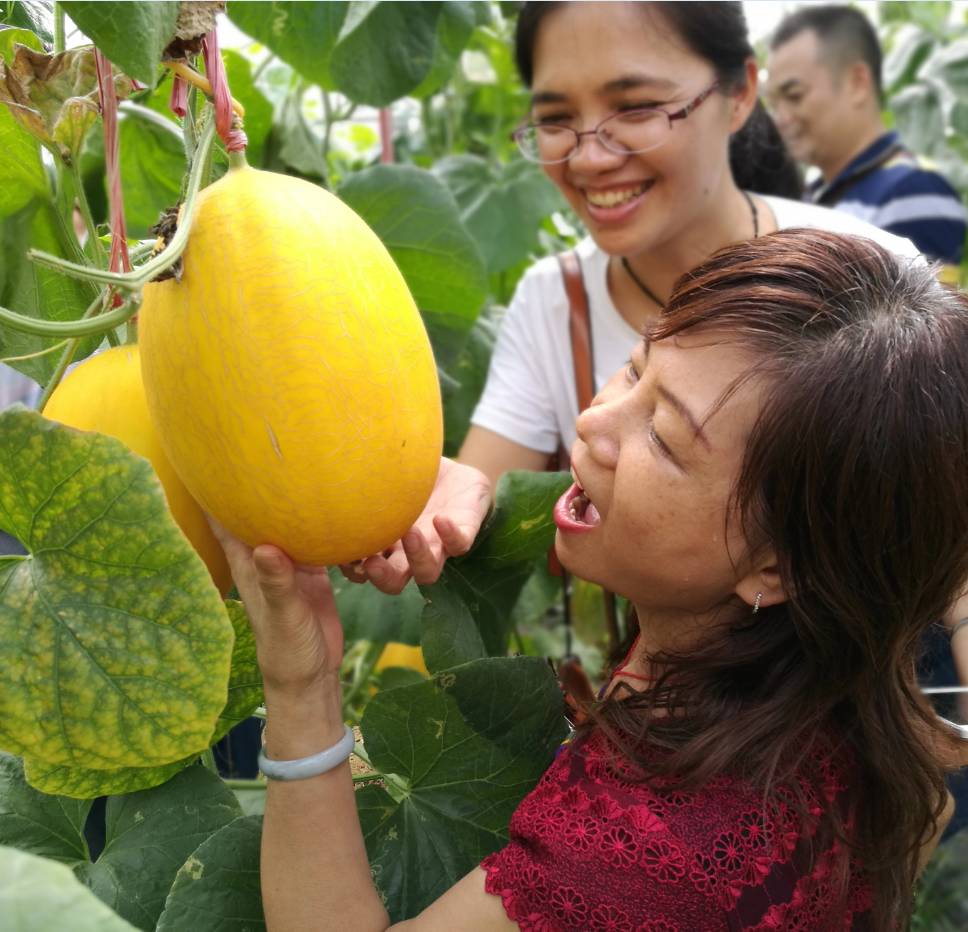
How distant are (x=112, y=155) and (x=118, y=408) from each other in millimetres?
142

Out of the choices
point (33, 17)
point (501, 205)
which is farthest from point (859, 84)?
point (33, 17)

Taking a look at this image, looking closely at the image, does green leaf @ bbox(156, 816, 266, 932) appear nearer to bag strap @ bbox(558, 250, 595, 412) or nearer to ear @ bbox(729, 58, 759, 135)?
bag strap @ bbox(558, 250, 595, 412)

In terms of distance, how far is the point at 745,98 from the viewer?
4.73 feet

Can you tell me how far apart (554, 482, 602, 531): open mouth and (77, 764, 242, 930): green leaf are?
32 cm

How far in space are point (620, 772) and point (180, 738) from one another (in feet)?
→ 1.02

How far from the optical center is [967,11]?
3.87 meters

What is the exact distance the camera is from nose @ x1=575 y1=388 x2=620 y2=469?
828mm

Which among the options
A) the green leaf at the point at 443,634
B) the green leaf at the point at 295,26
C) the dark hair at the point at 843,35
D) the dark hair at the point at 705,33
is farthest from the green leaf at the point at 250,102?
the dark hair at the point at 843,35

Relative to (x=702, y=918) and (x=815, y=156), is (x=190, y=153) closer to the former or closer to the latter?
(x=702, y=918)

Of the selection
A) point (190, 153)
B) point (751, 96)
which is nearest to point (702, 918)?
point (190, 153)

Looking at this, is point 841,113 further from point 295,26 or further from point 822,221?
point 295,26

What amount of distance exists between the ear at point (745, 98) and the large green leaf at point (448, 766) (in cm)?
84

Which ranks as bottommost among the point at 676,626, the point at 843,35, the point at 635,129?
the point at 843,35

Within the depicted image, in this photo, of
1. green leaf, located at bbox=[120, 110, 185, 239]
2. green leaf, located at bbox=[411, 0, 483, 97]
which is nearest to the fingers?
green leaf, located at bbox=[120, 110, 185, 239]
